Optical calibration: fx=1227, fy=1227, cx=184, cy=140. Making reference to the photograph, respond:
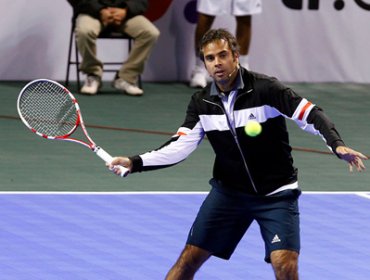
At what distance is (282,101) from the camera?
22.8 feet

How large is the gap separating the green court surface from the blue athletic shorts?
4.09m

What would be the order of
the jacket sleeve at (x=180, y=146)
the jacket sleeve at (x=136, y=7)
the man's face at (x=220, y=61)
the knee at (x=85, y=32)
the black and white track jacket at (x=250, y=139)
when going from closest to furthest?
the man's face at (x=220, y=61), the black and white track jacket at (x=250, y=139), the jacket sleeve at (x=180, y=146), the knee at (x=85, y=32), the jacket sleeve at (x=136, y=7)

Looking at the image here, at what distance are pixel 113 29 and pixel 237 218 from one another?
29.3ft

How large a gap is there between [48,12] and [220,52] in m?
9.89

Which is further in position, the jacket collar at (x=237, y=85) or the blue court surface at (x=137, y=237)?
the blue court surface at (x=137, y=237)

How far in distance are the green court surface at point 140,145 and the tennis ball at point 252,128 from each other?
14.1 ft

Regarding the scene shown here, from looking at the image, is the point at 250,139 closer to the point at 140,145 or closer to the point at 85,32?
the point at 140,145

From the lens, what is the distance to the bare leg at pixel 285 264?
6.81 meters

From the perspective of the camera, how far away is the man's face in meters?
6.92

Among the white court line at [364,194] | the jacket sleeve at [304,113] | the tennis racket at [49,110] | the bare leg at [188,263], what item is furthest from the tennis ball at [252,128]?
the white court line at [364,194]

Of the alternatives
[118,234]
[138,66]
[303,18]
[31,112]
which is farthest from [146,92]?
[31,112]

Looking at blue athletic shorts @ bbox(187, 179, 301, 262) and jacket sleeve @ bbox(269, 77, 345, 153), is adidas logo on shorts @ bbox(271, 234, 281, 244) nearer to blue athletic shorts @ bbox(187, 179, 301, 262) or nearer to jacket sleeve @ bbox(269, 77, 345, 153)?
blue athletic shorts @ bbox(187, 179, 301, 262)

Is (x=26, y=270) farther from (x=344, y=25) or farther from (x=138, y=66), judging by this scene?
(x=344, y=25)

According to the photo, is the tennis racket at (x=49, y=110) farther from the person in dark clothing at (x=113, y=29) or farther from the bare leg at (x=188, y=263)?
the person in dark clothing at (x=113, y=29)
